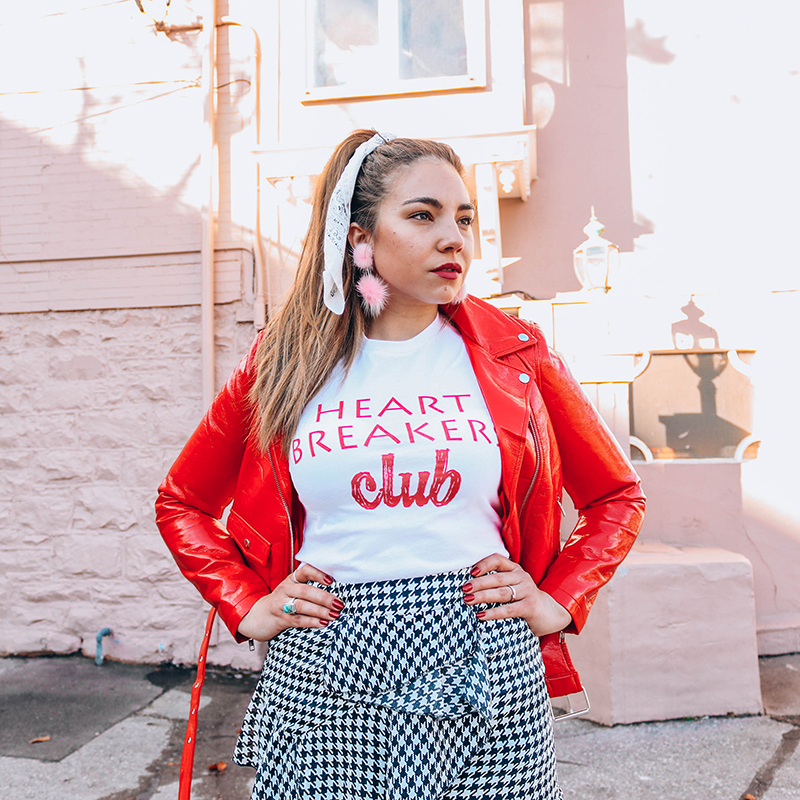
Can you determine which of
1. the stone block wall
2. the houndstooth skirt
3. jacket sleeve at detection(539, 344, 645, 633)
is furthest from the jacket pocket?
the stone block wall

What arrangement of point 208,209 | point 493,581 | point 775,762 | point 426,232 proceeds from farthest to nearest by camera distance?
1. point 208,209
2. point 775,762
3. point 426,232
4. point 493,581

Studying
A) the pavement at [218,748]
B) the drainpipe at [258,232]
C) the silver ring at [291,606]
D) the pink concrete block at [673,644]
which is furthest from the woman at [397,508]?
the drainpipe at [258,232]

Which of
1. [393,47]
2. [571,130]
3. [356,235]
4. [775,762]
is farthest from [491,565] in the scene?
[393,47]

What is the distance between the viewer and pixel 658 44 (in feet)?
15.5

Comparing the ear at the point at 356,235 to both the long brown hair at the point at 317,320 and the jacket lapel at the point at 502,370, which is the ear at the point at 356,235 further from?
the jacket lapel at the point at 502,370

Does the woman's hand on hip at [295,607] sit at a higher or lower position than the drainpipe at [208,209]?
lower

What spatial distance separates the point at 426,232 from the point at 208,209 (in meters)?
3.59

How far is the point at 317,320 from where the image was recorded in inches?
66.4

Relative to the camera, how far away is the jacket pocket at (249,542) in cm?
162

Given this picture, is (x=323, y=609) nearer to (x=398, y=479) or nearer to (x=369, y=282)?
(x=398, y=479)

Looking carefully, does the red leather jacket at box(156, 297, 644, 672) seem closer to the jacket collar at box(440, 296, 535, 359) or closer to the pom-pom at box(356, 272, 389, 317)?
the jacket collar at box(440, 296, 535, 359)

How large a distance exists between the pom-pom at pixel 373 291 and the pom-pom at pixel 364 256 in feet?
0.07

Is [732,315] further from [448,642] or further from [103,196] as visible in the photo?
[103,196]

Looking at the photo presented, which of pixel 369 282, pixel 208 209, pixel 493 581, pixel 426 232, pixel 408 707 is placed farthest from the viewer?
pixel 208 209
